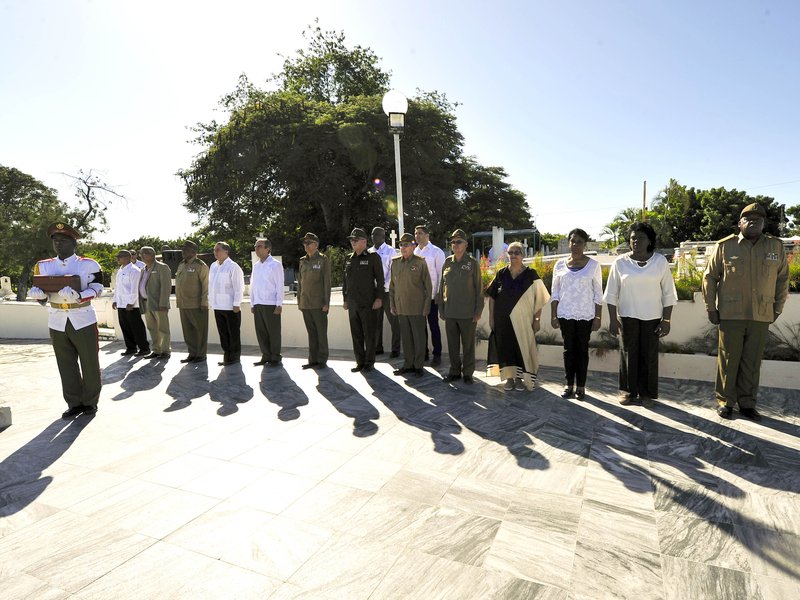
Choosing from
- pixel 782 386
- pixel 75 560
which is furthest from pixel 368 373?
pixel 782 386

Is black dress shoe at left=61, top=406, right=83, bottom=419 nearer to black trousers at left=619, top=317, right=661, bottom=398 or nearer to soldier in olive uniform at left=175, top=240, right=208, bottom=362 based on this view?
soldier in olive uniform at left=175, top=240, right=208, bottom=362

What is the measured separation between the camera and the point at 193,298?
6.84m

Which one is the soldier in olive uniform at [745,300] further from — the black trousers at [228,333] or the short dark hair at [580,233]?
the black trousers at [228,333]

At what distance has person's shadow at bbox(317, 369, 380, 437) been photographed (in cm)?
392

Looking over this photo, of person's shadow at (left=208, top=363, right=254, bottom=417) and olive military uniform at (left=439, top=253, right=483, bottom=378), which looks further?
olive military uniform at (left=439, top=253, right=483, bottom=378)

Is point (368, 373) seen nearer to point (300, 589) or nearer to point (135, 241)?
point (300, 589)

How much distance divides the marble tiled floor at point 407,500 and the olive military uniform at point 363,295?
1396 mm

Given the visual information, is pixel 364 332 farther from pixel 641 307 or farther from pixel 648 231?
pixel 648 231

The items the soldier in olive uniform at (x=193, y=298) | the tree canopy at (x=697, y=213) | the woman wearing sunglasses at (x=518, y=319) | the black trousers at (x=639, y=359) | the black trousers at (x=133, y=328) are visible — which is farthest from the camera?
the tree canopy at (x=697, y=213)

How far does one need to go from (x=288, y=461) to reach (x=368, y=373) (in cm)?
255

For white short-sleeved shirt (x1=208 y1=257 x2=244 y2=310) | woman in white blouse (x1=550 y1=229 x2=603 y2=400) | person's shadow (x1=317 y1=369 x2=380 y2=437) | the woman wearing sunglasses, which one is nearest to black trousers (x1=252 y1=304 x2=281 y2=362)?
white short-sleeved shirt (x1=208 y1=257 x2=244 y2=310)

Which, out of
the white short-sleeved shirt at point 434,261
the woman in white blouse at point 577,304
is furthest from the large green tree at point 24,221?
the woman in white blouse at point 577,304

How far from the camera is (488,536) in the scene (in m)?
2.34

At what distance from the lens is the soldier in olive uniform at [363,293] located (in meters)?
5.87
